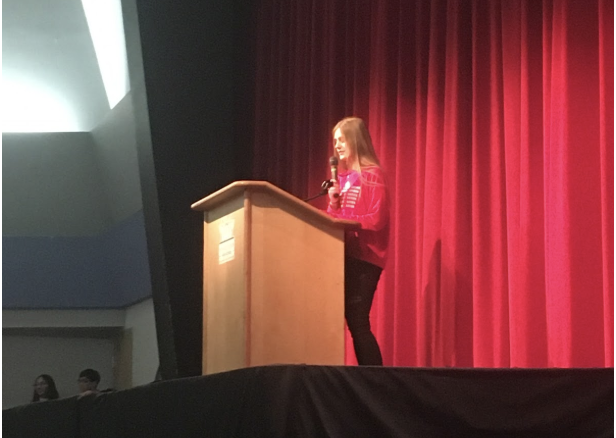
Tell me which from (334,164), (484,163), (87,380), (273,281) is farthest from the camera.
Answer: (87,380)

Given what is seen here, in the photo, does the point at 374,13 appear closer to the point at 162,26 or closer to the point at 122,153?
the point at 162,26

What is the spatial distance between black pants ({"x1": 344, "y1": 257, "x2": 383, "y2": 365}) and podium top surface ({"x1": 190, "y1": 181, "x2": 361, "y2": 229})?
0.19 m

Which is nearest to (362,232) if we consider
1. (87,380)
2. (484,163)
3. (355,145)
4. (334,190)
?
(334,190)

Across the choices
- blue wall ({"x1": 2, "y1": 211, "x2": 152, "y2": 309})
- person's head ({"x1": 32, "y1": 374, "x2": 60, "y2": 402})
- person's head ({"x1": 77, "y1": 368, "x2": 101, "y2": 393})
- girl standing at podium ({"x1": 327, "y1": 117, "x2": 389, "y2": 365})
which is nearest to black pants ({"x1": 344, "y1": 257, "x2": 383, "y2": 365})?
girl standing at podium ({"x1": 327, "y1": 117, "x2": 389, "y2": 365})

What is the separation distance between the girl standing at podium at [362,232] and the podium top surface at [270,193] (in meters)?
0.12

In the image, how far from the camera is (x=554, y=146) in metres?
3.85

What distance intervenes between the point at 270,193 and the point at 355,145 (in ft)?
1.81

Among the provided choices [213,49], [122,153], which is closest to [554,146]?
[213,49]

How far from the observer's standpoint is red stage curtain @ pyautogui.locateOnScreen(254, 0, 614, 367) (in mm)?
3713

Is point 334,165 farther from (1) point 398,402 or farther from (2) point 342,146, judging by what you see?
(1) point 398,402

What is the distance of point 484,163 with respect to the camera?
432 cm

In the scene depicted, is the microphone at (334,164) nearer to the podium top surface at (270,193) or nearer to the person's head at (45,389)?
the podium top surface at (270,193)

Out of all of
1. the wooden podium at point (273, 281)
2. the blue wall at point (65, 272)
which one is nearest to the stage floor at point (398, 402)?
the wooden podium at point (273, 281)

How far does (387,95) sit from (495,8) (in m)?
0.87
